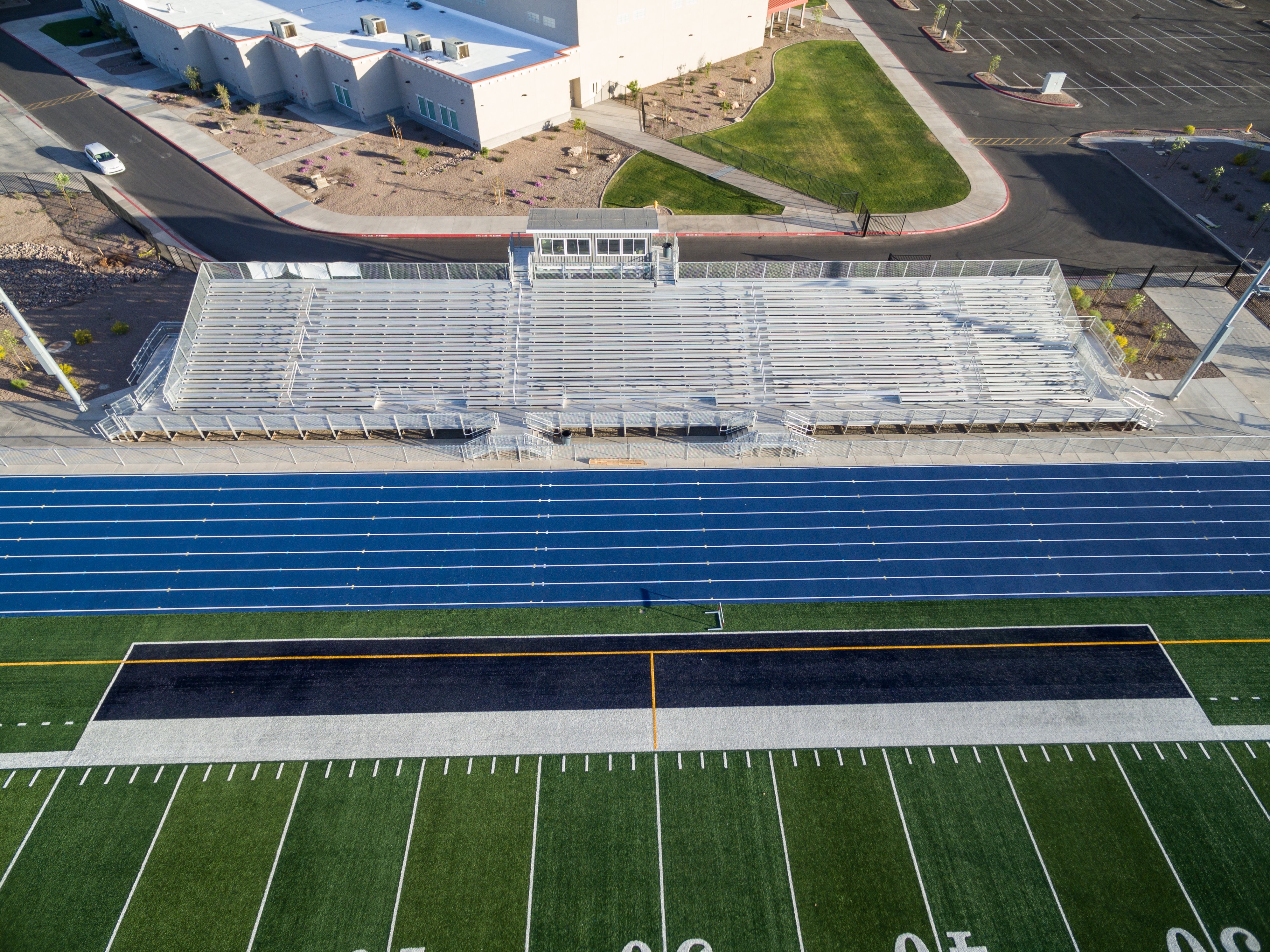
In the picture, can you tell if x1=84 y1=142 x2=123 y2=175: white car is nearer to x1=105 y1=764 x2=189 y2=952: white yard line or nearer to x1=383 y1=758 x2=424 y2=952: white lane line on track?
x1=105 y1=764 x2=189 y2=952: white yard line

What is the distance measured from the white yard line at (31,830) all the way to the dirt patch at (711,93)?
154 ft

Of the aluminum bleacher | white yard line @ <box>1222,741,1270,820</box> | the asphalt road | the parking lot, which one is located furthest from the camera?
the parking lot

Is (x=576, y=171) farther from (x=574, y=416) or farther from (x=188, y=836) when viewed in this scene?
(x=188, y=836)

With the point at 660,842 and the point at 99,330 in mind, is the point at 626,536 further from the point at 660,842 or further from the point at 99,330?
the point at 99,330

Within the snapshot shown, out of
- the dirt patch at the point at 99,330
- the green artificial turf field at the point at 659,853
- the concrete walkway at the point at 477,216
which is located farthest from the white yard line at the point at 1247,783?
the dirt patch at the point at 99,330

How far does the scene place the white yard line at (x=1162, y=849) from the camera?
17.5 metres

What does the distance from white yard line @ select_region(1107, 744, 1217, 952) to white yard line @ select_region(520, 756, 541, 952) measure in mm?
16274

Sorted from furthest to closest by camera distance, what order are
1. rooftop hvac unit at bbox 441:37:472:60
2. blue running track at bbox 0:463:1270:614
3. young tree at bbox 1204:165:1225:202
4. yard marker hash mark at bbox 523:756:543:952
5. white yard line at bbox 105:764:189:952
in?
rooftop hvac unit at bbox 441:37:472:60 → young tree at bbox 1204:165:1225:202 → blue running track at bbox 0:463:1270:614 → yard marker hash mark at bbox 523:756:543:952 → white yard line at bbox 105:764:189:952

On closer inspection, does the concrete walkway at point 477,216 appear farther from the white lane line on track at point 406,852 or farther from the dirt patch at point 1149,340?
the white lane line on track at point 406,852

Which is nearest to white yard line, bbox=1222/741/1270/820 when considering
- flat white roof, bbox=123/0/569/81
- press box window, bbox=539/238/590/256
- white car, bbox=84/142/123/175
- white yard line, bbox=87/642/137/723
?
press box window, bbox=539/238/590/256

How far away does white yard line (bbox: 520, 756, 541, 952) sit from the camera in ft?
57.3

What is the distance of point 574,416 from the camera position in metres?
29.2

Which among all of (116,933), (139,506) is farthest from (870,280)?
(116,933)

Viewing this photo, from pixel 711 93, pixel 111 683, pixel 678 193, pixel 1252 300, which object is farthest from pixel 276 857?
pixel 711 93
